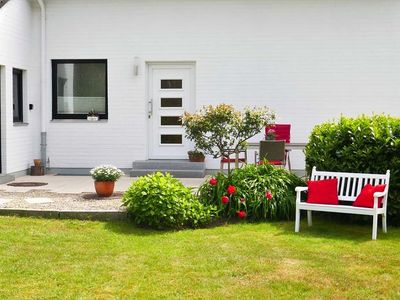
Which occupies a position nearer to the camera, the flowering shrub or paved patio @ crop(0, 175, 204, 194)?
the flowering shrub

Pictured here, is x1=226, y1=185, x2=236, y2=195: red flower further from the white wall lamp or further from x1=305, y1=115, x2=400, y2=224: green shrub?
the white wall lamp

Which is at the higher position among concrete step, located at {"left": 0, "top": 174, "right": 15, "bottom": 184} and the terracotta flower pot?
the terracotta flower pot

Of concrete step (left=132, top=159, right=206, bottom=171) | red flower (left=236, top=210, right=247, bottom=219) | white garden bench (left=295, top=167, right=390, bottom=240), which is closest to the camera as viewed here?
white garden bench (left=295, top=167, right=390, bottom=240)

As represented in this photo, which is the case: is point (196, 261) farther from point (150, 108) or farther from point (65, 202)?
point (150, 108)

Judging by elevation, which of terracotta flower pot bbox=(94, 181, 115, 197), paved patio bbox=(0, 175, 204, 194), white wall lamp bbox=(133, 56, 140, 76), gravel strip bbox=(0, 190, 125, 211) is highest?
white wall lamp bbox=(133, 56, 140, 76)

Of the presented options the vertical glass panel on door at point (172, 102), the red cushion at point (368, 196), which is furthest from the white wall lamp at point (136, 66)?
the red cushion at point (368, 196)

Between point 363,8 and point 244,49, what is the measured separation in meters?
2.64

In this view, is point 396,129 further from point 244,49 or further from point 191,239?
point 244,49

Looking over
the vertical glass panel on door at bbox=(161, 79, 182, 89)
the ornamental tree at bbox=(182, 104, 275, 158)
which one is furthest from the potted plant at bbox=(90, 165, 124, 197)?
the vertical glass panel on door at bbox=(161, 79, 182, 89)

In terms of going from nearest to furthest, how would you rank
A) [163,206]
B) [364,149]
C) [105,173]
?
[163,206]
[364,149]
[105,173]

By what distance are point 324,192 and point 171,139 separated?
20.8 feet

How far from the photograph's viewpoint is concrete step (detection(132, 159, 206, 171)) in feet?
42.4

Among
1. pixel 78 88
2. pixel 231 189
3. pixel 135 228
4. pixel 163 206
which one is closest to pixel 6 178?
pixel 78 88

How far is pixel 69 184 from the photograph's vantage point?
11.8 meters
